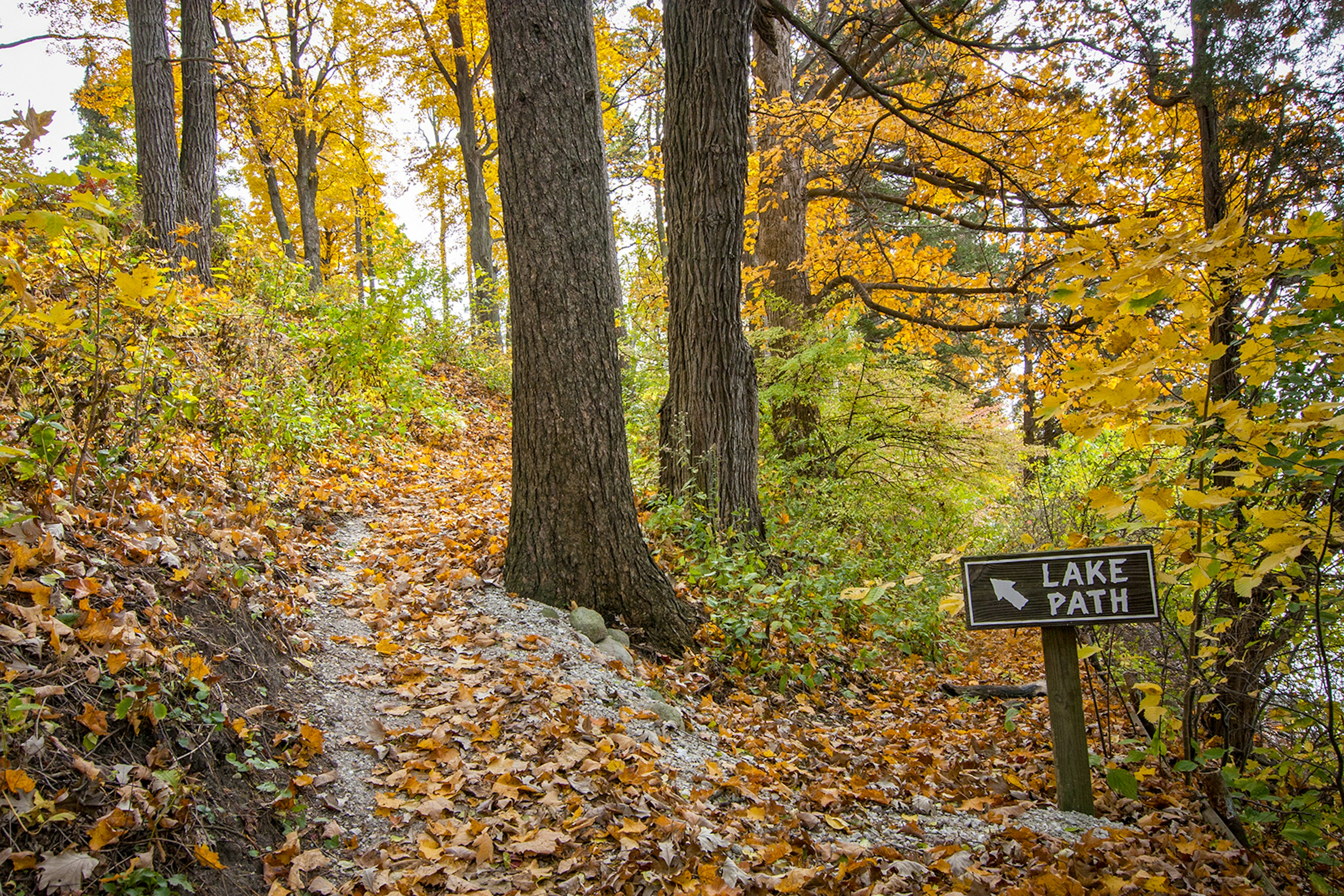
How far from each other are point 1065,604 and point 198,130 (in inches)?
416

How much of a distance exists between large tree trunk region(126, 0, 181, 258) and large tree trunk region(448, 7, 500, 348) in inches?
243

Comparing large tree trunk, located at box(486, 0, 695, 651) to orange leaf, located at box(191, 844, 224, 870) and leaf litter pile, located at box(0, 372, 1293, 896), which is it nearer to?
leaf litter pile, located at box(0, 372, 1293, 896)

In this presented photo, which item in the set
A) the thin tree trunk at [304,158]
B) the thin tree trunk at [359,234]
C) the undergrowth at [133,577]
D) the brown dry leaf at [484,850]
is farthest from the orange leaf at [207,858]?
the thin tree trunk at [359,234]

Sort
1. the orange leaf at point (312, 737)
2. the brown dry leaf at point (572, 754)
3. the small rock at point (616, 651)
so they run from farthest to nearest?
the small rock at point (616, 651), the brown dry leaf at point (572, 754), the orange leaf at point (312, 737)

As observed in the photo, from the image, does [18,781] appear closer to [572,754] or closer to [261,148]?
[572,754]

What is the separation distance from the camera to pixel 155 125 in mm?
7941

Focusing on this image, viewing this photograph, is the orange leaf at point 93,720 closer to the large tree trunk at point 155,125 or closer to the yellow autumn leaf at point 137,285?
the yellow autumn leaf at point 137,285

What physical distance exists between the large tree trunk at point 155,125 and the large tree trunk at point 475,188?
6176 millimetres

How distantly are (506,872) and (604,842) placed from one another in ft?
1.19

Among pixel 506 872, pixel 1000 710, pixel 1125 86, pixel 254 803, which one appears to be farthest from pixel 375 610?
pixel 1125 86

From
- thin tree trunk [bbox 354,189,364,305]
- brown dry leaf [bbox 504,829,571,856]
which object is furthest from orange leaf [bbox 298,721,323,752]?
thin tree trunk [bbox 354,189,364,305]

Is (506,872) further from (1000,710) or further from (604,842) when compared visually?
(1000,710)

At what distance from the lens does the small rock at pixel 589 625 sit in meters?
4.08

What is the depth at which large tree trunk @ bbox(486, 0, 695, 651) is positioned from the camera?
4211 mm
